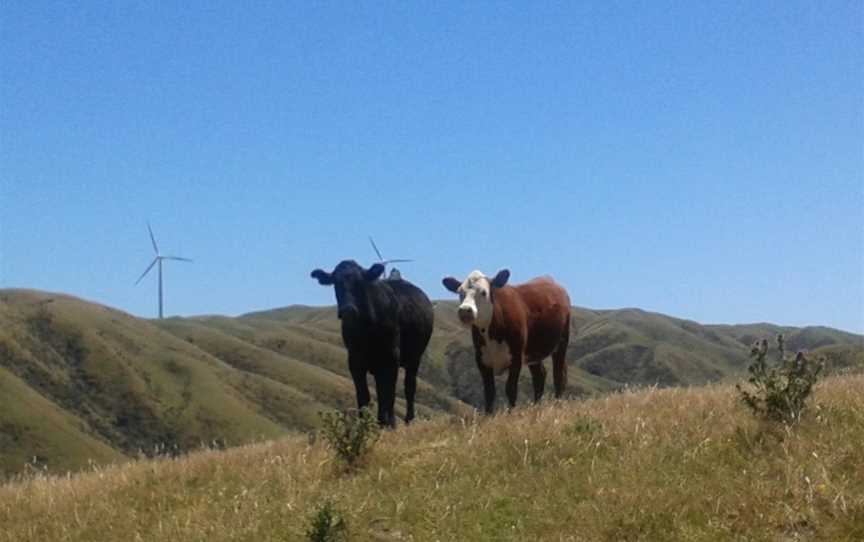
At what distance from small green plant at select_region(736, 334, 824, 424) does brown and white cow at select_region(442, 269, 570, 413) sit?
13.1 ft

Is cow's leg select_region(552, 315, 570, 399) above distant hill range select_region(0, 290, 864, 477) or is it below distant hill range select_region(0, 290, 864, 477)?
above

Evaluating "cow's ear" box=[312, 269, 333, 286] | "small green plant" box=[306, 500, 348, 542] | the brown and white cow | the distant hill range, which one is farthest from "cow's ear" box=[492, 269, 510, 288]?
the distant hill range

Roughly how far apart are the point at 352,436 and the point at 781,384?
4209 mm

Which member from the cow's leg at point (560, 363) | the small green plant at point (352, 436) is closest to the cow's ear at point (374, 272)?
the cow's leg at point (560, 363)

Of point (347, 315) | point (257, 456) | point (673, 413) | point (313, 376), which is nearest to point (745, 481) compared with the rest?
point (673, 413)

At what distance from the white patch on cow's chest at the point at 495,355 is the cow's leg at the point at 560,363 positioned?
2.35m

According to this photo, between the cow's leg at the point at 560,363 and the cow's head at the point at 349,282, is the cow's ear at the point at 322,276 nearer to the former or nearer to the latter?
the cow's head at the point at 349,282

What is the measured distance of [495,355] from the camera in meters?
14.1

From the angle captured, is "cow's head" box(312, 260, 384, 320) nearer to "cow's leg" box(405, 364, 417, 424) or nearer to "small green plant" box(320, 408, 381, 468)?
"cow's leg" box(405, 364, 417, 424)

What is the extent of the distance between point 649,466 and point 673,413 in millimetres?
2069

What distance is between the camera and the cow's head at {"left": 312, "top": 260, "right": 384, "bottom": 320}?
1427cm

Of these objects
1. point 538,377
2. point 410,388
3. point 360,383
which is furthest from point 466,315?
point 410,388

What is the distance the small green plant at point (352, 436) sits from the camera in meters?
10.7

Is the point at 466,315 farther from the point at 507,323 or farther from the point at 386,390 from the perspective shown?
the point at 386,390
